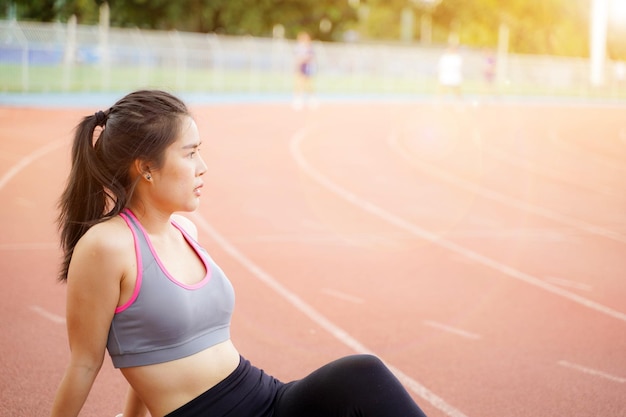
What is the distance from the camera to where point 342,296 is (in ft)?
22.0

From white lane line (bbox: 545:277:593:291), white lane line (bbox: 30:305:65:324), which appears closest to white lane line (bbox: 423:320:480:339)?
white lane line (bbox: 545:277:593:291)

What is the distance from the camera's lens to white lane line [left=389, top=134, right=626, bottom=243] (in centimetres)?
1021

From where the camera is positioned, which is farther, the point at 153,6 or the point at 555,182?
the point at 153,6

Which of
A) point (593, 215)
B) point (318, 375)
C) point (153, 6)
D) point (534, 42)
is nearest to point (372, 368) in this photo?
point (318, 375)

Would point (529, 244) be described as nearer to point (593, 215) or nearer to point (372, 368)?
point (593, 215)

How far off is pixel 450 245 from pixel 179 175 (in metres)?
6.46

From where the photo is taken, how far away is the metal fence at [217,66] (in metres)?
22.6

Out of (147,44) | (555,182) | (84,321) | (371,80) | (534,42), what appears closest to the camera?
(84,321)

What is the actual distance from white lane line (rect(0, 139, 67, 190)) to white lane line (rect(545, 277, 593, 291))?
22.3 feet

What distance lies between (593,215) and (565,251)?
2661 mm

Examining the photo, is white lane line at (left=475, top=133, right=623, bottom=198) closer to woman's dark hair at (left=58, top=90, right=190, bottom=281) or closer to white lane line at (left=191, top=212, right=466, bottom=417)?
white lane line at (left=191, top=212, right=466, bottom=417)

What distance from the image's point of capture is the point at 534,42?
220 ft

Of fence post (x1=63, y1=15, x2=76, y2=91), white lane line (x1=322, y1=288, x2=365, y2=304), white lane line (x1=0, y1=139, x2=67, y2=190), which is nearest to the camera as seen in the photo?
white lane line (x1=322, y1=288, x2=365, y2=304)

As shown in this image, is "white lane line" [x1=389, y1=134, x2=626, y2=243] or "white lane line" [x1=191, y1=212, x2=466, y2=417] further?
"white lane line" [x1=389, y1=134, x2=626, y2=243]
